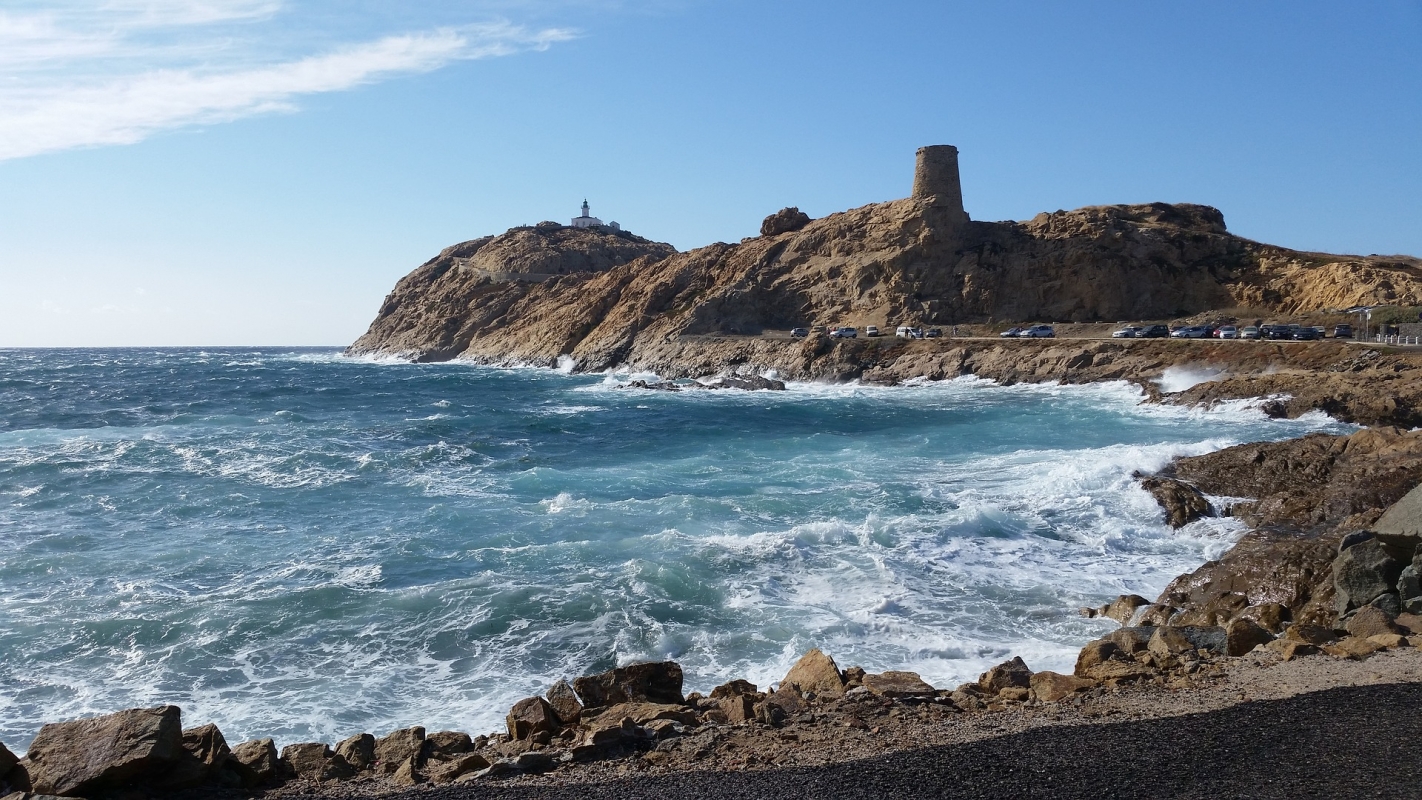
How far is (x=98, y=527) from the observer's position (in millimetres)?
18094

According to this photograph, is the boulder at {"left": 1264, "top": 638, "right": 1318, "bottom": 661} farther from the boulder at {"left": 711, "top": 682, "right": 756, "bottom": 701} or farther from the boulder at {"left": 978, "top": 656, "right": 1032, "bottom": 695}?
the boulder at {"left": 711, "top": 682, "right": 756, "bottom": 701}

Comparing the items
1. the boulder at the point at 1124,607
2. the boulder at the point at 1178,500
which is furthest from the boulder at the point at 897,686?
the boulder at the point at 1178,500

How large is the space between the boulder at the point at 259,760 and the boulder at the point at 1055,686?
22.3 ft

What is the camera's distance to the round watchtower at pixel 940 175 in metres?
67.1

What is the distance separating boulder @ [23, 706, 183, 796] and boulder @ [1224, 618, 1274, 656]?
9994 mm

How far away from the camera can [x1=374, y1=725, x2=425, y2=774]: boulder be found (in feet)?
25.3

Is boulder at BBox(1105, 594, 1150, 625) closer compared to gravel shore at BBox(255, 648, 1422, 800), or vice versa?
gravel shore at BBox(255, 648, 1422, 800)

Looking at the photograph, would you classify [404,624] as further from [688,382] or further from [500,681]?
[688,382]

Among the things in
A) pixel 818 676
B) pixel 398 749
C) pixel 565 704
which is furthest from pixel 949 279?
pixel 398 749

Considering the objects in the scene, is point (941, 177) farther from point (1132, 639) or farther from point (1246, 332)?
point (1132, 639)

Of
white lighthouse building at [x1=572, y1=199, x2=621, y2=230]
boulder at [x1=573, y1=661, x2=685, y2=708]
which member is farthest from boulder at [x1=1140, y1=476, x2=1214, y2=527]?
white lighthouse building at [x1=572, y1=199, x2=621, y2=230]

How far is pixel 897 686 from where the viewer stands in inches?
350

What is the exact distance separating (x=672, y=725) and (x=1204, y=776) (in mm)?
4127

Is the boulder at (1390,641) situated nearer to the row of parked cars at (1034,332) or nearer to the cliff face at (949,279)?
the row of parked cars at (1034,332)
